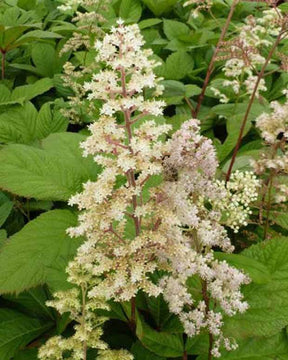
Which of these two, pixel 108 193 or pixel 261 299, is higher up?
pixel 108 193

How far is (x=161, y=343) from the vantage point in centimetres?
174

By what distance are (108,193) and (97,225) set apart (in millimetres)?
119

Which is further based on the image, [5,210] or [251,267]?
[5,210]

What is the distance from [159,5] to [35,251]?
3.08 meters

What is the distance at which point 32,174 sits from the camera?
2.08m

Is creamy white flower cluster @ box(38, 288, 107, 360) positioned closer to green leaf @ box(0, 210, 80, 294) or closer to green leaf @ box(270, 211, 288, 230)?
green leaf @ box(0, 210, 80, 294)

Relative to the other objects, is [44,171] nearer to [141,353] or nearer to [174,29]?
[141,353]

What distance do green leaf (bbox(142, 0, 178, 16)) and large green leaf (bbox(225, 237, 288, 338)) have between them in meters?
2.98

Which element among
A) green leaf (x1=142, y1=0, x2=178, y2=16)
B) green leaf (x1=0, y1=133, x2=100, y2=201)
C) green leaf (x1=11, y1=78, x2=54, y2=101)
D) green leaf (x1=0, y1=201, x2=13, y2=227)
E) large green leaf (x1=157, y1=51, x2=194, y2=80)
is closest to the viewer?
green leaf (x1=0, y1=133, x2=100, y2=201)

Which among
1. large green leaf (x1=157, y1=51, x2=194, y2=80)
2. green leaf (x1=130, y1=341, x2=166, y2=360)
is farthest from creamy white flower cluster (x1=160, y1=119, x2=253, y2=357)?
large green leaf (x1=157, y1=51, x2=194, y2=80)

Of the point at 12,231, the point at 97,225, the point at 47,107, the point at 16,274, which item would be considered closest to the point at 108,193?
the point at 97,225

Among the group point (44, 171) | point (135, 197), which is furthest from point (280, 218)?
point (44, 171)

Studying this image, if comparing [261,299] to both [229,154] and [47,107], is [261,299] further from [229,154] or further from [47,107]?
[47,107]

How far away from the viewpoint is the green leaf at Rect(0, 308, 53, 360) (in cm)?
192
